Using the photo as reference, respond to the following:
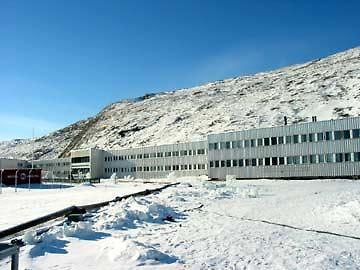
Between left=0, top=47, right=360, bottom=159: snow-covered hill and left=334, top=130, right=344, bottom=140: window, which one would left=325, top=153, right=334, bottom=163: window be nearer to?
left=334, top=130, right=344, bottom=140: window

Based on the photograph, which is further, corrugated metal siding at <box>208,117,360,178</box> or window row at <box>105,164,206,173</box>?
window row at <box>105,164,206,173</box>

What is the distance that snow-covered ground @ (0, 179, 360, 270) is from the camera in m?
11.4

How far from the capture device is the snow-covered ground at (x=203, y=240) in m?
11.4

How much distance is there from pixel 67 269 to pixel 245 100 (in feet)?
340

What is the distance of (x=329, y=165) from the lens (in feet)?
165

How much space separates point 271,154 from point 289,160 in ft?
8.71

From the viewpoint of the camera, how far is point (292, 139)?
5319 centimetres

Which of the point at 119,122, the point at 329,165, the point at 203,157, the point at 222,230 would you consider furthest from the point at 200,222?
the point at 119,122

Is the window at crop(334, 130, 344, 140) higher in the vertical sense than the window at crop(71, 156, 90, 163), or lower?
higher

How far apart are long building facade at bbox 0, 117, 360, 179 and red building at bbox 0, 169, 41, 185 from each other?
66.4 ft

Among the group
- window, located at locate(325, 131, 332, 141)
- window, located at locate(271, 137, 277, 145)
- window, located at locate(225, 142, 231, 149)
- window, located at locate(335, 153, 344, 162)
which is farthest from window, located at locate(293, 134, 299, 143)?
window, located at locate(225, 142, 231, 149)

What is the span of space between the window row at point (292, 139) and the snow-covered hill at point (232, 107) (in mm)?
24760

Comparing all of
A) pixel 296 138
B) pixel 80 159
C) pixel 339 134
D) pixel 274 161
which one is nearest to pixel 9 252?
pixel 339 134

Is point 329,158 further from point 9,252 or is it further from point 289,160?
point 9,252
